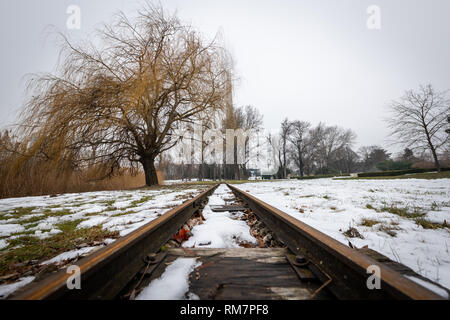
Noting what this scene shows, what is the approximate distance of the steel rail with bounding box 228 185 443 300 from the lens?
650 millimetres

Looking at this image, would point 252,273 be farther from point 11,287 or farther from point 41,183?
point 41,183

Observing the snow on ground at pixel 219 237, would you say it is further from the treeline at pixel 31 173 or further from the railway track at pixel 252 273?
the treeline at pixel 31 173

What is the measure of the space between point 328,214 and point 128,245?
A: 2.52m

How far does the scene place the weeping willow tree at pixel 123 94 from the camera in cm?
644

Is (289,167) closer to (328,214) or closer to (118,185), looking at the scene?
(118,185)

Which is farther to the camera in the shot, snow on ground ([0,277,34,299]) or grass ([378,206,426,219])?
grass ([378,206,426,219])

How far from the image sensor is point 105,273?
95cm

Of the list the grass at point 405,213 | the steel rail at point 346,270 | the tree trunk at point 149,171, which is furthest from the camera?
the tree trunk at point 149,171

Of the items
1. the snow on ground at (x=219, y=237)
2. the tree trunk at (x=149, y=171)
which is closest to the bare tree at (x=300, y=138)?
the tree trunk at (x=149, y=171)

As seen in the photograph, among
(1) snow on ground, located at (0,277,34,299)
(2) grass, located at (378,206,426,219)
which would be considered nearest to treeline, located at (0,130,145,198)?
(1) snow on ground, located at (0,277,34,299)

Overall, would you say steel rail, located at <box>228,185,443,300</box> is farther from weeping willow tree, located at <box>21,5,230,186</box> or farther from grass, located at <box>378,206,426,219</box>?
weeping willow tree, located at <box>21,5,230,186</box>

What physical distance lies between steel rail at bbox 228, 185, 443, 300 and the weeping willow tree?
22.8 ft

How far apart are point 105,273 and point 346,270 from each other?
3.96ft
